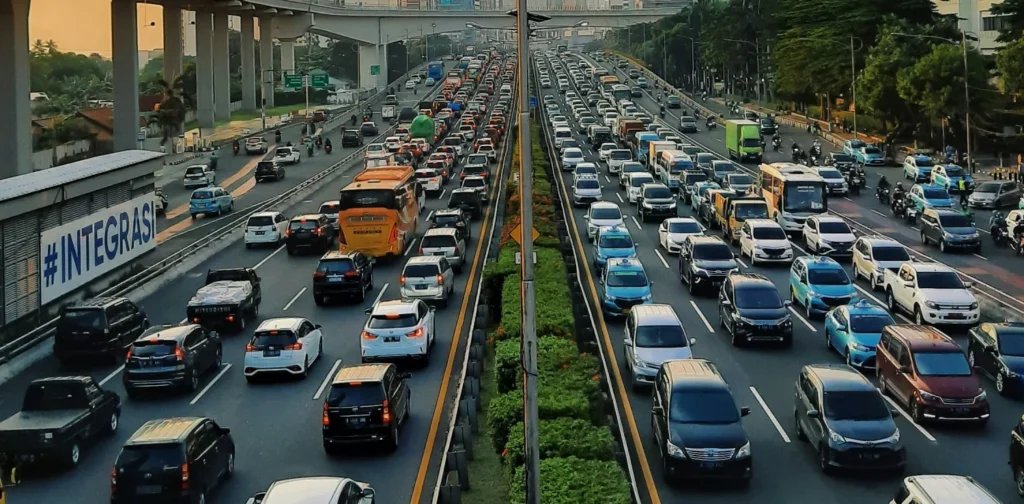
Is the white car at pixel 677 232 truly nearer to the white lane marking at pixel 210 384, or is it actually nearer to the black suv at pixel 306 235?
the black suv at pixel 306 235

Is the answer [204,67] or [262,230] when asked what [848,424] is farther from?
[204,67]

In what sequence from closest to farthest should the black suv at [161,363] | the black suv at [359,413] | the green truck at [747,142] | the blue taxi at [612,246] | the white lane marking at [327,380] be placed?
the black suv at [359,413], the black suv at [161,363], the white lane marking at [327,380], the blue taxi at [612,246], the green truck at [747,142]

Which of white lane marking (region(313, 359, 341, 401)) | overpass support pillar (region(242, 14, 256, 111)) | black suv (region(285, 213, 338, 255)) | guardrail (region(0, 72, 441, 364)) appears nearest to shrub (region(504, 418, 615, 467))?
white lane marking (region(313, 359, 341, 401))

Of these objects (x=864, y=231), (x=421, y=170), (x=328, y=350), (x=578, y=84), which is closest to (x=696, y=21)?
(x=578, y=84)

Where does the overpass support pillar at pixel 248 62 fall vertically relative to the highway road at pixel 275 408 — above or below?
above

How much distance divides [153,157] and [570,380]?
24583 millimetres

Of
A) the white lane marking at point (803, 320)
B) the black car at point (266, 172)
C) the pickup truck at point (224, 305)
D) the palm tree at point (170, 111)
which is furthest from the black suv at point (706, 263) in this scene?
the palm tree at point (170, 111)

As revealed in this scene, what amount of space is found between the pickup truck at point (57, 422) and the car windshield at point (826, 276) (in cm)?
1757

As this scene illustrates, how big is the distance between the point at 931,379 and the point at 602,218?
74.2 ft

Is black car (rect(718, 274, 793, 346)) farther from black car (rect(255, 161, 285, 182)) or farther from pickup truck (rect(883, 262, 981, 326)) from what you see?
black car (rect(255, 161, 285, 182))

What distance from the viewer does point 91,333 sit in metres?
27.4


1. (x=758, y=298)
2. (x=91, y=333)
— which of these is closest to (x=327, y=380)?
(x=91, y=333)

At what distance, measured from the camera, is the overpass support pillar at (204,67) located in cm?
10600

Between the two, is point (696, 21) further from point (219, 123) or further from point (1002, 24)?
point (1002, 24)
